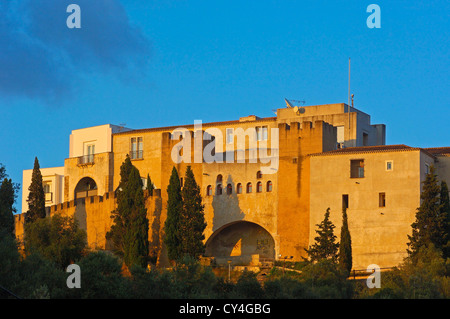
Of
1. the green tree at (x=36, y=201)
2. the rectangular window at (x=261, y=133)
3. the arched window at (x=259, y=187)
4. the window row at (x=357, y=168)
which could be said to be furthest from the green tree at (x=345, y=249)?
the green tree at (x=36, y=201)

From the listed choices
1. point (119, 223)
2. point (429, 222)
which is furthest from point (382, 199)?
point (119, 223)

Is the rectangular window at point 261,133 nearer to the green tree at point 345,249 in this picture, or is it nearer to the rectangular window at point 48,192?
the green tree at point 345,249

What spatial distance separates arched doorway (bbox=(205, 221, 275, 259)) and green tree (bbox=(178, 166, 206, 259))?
1940 mm

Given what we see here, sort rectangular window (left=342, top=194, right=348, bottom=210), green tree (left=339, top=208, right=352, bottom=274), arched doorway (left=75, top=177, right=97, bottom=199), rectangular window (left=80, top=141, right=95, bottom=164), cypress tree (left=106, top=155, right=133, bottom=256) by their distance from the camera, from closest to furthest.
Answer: green tree (left=339, top=208, right=352, bottom=274), rectangular window (left=342, top=194, right=348, bottom=210), cypress tree (left=106, top=155, right=133, bottom=256), rectangular window (left=80, top=141, right=95, bottom=164), arched doorway (left=75, top=177, right=97, bottom=199)

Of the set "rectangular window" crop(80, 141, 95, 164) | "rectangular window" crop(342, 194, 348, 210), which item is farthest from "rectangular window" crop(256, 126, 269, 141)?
"rectangular window" crop(80, 141, 95, 164)

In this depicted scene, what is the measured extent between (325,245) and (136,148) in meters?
18.2

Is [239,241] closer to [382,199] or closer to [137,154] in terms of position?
[137,154]

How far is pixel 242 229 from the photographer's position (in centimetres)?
5925

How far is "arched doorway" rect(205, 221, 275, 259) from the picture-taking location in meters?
58.3

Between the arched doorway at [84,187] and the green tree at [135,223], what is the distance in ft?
29.8

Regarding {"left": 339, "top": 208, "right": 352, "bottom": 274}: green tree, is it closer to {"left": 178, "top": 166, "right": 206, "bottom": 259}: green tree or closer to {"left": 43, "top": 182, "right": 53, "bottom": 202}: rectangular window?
{"left": 178, "top": 166, "right": 206, "bottom": 259}: green tree

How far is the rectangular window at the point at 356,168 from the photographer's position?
54375mm
